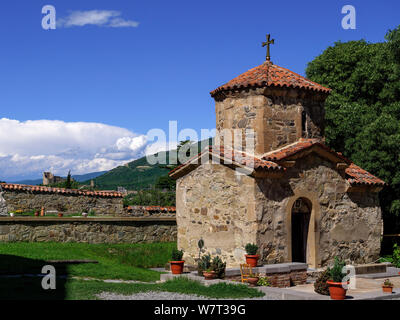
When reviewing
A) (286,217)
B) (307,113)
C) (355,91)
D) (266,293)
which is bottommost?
(266,293)

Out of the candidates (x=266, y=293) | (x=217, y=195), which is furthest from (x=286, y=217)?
(x=266, y=293)

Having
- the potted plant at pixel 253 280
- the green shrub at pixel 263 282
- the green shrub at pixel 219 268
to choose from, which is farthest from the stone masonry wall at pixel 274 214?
the green shrub at pixel 219 268

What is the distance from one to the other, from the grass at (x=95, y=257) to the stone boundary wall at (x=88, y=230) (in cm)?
68

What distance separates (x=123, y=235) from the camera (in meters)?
24.9

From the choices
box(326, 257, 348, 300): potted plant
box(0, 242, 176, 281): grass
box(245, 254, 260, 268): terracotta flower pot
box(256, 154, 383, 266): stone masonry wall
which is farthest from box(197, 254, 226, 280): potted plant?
box(326, 257, 348, 300): potted plant

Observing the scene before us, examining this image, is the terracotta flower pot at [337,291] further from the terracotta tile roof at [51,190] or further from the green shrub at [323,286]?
the terracotta tile roof at [51,190]

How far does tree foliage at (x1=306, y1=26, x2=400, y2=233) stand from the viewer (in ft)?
83.5

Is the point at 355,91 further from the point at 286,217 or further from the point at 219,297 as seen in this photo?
the point at 219,297

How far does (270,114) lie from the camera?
740 inches

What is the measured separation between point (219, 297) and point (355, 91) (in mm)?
22740

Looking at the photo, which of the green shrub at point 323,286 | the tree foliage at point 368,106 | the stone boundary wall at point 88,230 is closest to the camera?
the green shrub at point 323,286

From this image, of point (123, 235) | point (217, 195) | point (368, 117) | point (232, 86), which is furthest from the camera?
point (368, 117)

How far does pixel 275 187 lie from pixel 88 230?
11020 millimetres

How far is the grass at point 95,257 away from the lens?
16234mm
